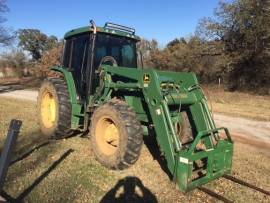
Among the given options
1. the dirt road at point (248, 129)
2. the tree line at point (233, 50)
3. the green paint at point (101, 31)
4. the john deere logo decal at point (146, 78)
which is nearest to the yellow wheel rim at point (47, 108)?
the green paint at point (101, 31)

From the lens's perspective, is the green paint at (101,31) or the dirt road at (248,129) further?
the dirt road at (248,129)

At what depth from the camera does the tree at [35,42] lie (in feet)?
186

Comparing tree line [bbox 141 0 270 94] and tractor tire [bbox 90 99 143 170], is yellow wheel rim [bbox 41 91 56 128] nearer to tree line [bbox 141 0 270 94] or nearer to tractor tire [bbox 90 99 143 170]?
tractor tire [bbox 90 99 143 170]

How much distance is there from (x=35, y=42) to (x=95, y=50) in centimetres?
5186

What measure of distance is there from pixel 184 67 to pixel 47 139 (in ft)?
79.8

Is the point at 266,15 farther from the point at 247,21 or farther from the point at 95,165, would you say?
the point at 95,165

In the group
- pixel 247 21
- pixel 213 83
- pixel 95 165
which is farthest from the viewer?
pixel 213 83

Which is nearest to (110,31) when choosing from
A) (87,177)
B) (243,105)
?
(87,177)

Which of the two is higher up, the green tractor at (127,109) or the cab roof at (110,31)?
the cab roof at (110,31)

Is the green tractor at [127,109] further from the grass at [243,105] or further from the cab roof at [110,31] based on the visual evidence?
the grass at [243,105]

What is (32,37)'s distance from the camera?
57.5 meters

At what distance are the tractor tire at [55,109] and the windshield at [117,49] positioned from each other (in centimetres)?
119

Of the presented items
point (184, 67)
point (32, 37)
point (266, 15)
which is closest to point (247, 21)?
point (266, 15)

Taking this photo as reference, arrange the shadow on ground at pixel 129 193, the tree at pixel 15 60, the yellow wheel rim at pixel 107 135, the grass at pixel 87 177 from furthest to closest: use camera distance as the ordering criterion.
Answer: the tree at pixel 15 60
the yellow wheel rim at pixel 107 135
the grass at pixel 87 177
the shadow on ground at pixel 129 193
